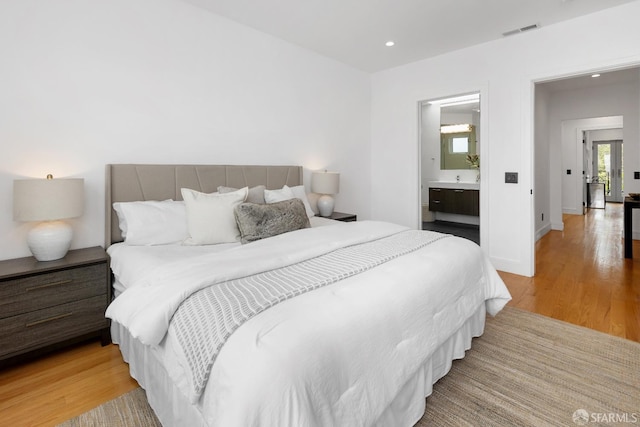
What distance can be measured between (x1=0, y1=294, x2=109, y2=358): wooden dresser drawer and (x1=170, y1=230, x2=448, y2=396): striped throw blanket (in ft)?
4.51

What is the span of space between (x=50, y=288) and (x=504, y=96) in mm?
4556

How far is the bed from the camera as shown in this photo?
101 cm

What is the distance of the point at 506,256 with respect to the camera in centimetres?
390

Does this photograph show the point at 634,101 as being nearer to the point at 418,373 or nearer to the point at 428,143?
the point at 428,143

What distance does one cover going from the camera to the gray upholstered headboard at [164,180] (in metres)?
2.61

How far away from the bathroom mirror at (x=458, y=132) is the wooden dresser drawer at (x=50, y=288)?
657 centimetres

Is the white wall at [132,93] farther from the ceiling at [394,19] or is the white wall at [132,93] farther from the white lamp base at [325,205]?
the white lamp base at [325,205]

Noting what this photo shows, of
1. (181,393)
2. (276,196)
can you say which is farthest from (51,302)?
(276,196)

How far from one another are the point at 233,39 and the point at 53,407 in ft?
10.7

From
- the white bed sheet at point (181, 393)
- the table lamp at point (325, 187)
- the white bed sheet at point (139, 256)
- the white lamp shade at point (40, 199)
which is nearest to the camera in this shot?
the white bed sheet at point (181, 393)

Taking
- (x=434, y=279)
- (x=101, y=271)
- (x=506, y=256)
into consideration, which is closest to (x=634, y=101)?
(x=506, y=256)

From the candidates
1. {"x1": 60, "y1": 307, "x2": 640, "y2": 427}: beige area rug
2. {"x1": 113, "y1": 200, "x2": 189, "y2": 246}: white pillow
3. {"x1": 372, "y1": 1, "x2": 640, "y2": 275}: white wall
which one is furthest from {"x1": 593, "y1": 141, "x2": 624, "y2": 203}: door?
{"x1": 113, "y1": 200, "x2": 189, "y2": 246}: white pillow

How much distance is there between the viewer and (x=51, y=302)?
6.88 feet

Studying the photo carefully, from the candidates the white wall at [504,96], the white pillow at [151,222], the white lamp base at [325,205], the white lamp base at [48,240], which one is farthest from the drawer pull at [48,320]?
the white wall at [504,96]
